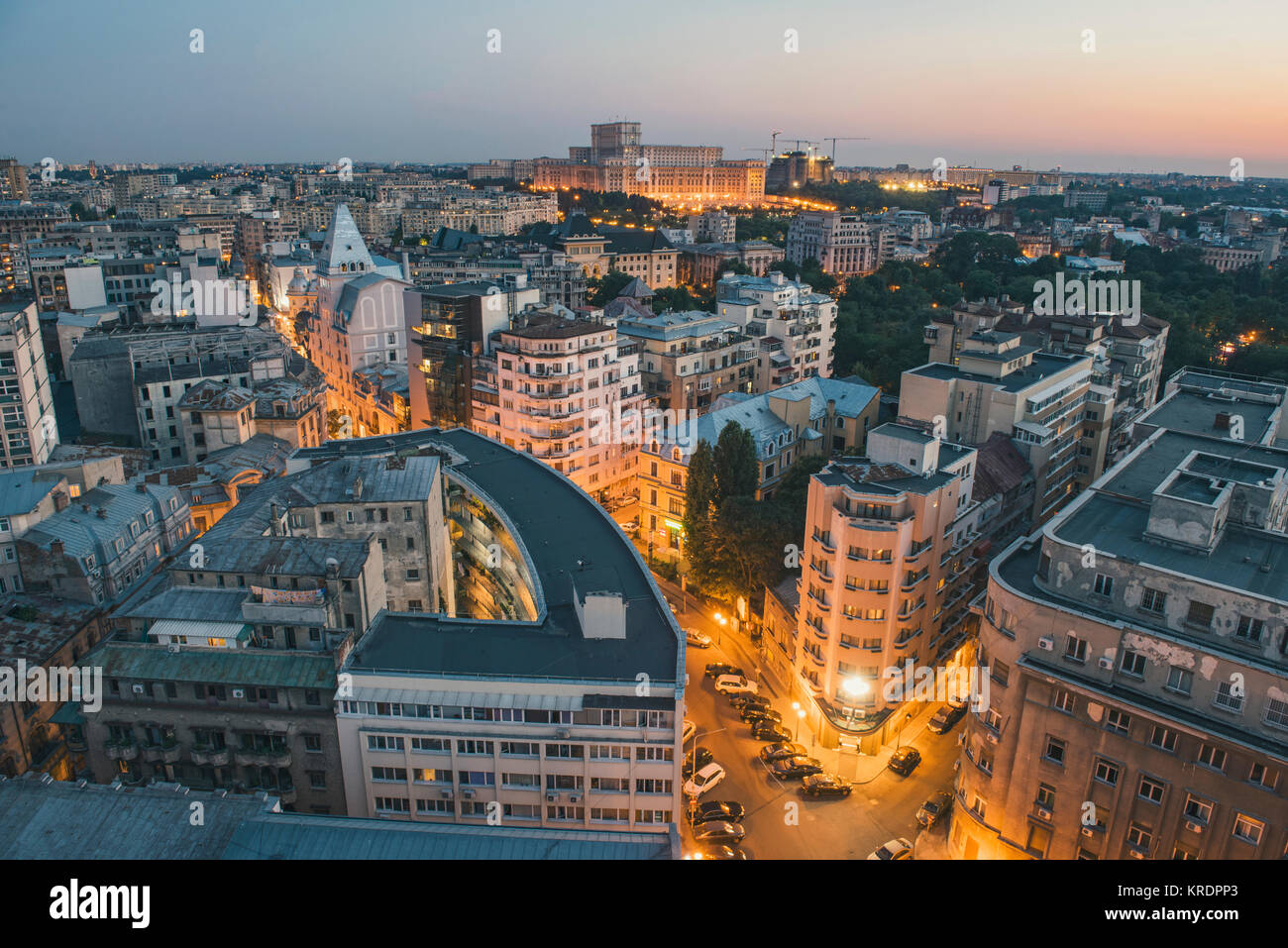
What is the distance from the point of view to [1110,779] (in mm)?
20953

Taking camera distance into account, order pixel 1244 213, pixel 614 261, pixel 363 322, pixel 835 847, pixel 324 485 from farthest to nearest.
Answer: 1. pixel 1244 213
2. pixel 614 261
3. pixel 363 322
4. pixel 324 485
5. pixel 835 847

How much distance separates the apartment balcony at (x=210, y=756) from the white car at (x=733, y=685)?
1861 cm

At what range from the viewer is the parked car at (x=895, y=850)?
25.5m

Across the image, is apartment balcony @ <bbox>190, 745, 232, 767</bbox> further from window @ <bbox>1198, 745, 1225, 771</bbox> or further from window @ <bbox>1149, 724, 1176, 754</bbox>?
window @ <bbox>1198, 745, 1225, 771</bbox>

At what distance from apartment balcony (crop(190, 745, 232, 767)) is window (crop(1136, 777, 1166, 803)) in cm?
2378

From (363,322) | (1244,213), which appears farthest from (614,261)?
(1244,213)

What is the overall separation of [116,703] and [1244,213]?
184579 mm

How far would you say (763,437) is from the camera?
1789 inches

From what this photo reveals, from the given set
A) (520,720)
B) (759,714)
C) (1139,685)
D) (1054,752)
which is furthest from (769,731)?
(1139,685)

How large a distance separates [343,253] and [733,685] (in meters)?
58.1

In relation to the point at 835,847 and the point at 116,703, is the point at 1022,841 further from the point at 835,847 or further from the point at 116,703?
the point at 116,703

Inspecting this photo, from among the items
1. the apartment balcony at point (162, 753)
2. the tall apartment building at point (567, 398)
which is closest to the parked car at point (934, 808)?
the apartment balcony at point (162, 753)

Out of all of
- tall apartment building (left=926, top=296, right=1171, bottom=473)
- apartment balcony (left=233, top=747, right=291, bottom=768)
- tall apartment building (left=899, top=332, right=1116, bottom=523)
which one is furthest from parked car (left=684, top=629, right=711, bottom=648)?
tall apartment building (left=926, top=296, right=1171, bottom=473)

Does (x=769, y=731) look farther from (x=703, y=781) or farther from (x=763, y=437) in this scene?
(x=763, y=437)
